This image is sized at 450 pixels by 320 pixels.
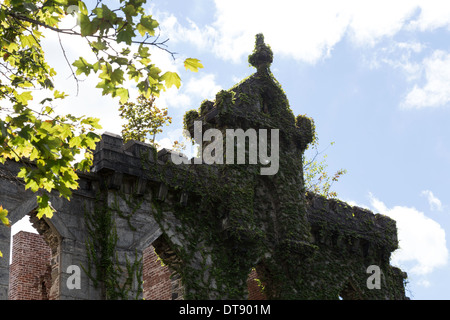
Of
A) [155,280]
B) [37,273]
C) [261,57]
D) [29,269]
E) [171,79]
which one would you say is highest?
[261,57]

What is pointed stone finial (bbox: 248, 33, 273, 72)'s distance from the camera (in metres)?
20.8

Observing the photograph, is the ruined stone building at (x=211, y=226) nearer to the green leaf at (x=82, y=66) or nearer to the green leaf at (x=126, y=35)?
the green leaf at (x=82, y=66)

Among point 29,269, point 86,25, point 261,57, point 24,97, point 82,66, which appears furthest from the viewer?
point 29,269

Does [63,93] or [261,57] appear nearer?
[63,93]

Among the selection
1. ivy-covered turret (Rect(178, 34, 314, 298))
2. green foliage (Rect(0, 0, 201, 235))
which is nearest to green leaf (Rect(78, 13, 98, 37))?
green foliage (Rect(0, 0, 201, 235))

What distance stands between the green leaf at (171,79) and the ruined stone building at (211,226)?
456 cm

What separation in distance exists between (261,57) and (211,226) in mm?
5902

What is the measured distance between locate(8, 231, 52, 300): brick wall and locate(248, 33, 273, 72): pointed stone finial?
8.80 m

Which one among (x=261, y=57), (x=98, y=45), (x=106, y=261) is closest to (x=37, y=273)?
(x=106, y=261)

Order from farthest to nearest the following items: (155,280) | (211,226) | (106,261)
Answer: (155,280), (211,226), (106,261)

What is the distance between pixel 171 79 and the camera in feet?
32.7

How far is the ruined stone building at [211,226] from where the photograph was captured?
15.1 metres

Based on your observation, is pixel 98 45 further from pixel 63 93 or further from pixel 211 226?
Result: pixel 211 226

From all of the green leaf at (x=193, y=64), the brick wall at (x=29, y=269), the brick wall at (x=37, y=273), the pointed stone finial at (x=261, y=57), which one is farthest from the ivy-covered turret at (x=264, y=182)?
the green leaf at (x=193, y=64)
